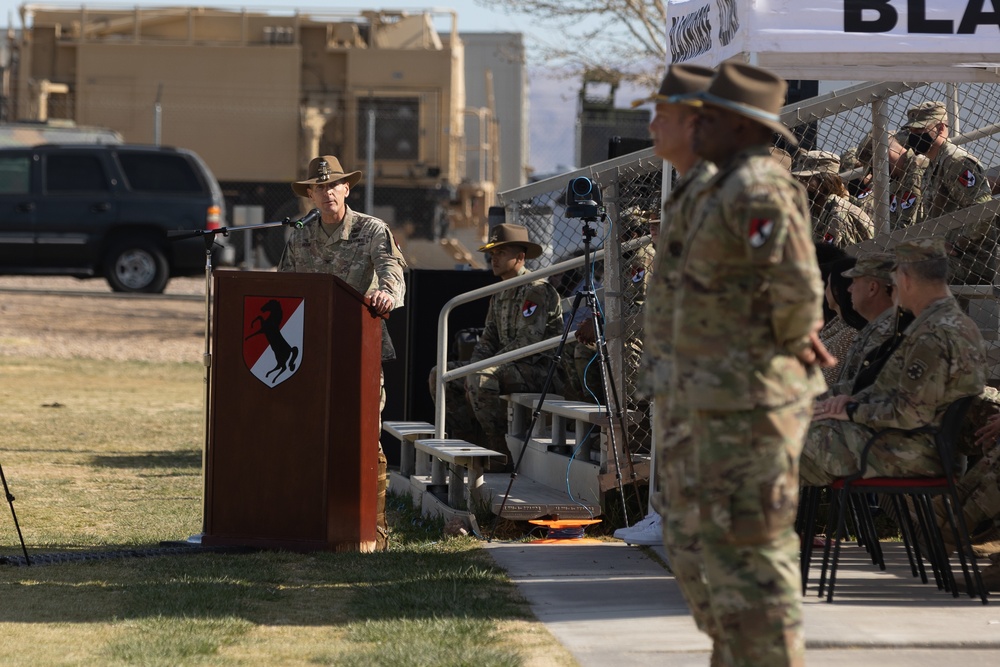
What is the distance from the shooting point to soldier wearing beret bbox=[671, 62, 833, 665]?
3629 millimetres

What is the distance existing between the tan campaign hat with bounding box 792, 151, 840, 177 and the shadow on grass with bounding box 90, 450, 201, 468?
460 cm

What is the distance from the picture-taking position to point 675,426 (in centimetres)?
381

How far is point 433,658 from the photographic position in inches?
185

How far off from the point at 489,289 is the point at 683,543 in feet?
13.5

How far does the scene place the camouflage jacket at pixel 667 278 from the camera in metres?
3.79

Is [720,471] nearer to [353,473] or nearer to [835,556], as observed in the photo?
[835,556]

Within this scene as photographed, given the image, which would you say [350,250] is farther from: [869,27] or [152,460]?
[152,460]

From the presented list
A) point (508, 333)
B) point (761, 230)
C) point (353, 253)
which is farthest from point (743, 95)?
point (508, 333)

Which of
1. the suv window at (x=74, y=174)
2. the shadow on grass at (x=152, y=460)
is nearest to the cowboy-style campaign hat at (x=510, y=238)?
the shadow on grass at (x=152, y=460)

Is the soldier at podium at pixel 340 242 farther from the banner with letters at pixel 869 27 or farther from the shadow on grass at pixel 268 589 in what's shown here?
the banner with letters at pixel 869 27

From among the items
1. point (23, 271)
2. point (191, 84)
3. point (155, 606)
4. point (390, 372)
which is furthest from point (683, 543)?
point (191, 84)

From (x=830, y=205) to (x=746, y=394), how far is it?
A: 427 cm

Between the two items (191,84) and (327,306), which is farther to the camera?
(191,84)

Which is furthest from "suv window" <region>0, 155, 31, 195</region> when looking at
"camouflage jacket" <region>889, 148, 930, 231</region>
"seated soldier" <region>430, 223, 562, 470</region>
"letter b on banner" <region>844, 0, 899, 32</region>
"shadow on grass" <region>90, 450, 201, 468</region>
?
"letter b on banner" <region>844, 0, 899, 32</region>
